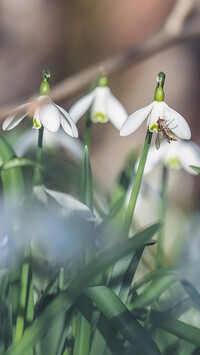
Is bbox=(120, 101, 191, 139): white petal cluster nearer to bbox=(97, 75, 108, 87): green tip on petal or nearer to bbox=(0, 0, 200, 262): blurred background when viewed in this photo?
bbox=(97, 75, 108, 87): green tip on petal

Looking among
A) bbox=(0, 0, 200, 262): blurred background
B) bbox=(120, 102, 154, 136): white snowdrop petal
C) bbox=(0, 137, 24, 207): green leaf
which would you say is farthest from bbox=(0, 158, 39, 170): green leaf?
bbox=(0, 0, 200, 262): blurred background

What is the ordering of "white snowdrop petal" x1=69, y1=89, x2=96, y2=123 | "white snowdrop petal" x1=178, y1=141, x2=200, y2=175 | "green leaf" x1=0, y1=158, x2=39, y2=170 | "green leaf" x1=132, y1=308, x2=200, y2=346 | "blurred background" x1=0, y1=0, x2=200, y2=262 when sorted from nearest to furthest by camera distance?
"green leaf" x1=132, y1=308, x2=200, y2=346
"green leaf" x1=0, y1=158, x2=39, y2=170
"white snowdrop petal" x1=69, y1=89, x2=96, y2=123
"white snowdrop petal" x1=178, y1=141, x2=200, y2=175
"blurred background" x1=0, y1=0, x2=200, y2=262

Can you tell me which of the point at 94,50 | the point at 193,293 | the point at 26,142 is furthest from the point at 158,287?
the point at 94,50

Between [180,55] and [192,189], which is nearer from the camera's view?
[192,189]

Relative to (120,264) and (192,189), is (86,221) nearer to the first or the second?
(120,264)

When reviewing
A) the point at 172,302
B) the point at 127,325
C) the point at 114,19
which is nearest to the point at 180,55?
the point at 114,19

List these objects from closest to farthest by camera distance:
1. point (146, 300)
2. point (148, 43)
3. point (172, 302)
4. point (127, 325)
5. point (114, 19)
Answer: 1. point (127, 325)
2. point (146, 300)
3. point (172, 302)
4. point (148, 43)
5. point (114, 19)

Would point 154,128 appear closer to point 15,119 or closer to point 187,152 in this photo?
point 15,119
